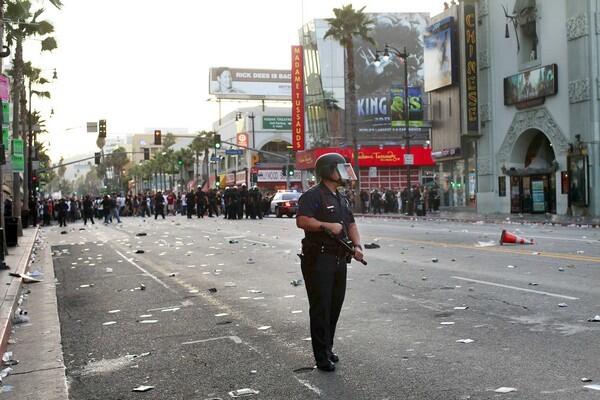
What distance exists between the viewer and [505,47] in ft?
127

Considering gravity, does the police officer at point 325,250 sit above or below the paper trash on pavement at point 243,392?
above

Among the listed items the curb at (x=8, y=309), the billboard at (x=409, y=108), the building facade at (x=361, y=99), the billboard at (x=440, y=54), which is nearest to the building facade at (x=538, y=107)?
the billboard at (x=440, y=54)

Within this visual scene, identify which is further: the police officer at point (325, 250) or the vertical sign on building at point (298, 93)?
→ the vertical sign on building at point (298, 93)

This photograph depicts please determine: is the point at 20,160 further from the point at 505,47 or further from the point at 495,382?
the point at 505,47

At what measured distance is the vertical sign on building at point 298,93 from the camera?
70.7 m

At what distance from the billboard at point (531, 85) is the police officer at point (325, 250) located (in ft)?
104

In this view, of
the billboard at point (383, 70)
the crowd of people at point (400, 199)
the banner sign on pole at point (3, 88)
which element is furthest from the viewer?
the billboard at point (383, 70)

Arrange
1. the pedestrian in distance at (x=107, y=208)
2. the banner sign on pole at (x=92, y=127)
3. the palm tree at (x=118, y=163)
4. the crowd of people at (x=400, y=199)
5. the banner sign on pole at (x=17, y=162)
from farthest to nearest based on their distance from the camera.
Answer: the palm tree at (x=118, y=163), the banner sign on pole at (x=92, y=127), the crowd of people at (x=400, y=199), the pedestrian in distance at (x=107, y=208), the banner sign on pole at (x=17, y=162)

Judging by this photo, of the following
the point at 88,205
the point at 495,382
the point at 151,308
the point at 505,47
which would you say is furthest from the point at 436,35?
the point at 495,382

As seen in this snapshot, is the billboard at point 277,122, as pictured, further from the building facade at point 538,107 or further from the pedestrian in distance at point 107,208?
the building facade at point 538,107

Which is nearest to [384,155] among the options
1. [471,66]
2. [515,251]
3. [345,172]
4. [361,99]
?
[361,99]

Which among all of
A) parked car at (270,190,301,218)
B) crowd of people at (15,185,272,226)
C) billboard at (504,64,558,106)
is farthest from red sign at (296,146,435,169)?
billboard at (504,64,558,106)

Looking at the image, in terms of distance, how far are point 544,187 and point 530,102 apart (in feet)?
14.5

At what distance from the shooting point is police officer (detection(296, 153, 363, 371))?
229 inches
